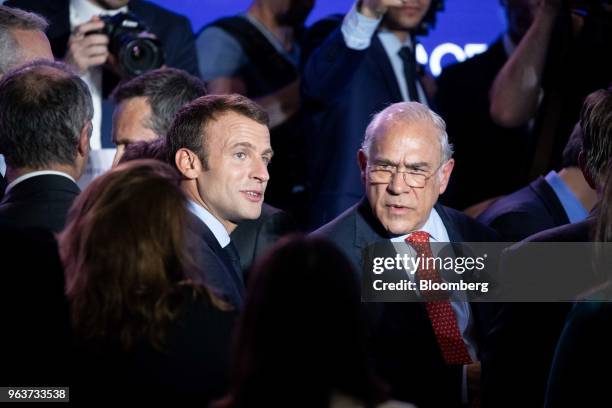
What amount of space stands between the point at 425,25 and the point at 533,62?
51cm

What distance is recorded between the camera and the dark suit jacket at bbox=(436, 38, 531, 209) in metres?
4.95

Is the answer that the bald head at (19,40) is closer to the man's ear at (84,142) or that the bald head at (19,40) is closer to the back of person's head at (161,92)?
the back of person's head at (161,92)

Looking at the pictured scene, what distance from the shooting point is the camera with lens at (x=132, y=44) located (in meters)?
4.20

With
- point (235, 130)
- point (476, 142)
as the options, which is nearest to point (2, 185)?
point (235, 130)

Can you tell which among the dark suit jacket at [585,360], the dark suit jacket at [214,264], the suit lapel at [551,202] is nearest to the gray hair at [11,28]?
the dark suit jacket at [214,264]

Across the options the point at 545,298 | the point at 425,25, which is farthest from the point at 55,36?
the point at 545,298

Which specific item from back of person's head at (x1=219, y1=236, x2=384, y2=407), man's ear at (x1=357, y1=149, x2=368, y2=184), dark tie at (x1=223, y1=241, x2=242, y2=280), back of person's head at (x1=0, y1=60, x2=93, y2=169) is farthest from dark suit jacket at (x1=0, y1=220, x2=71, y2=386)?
man's ear at (x1=357, y1=149, x2=368, y2=184)

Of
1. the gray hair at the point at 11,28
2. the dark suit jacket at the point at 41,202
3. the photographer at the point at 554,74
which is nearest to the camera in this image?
the dark suit jacket at the point at 41,202

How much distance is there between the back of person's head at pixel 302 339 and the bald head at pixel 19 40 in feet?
6.71

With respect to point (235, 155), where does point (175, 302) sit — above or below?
below

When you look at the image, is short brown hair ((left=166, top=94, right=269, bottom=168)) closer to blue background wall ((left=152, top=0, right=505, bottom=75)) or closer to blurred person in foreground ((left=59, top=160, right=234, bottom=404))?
blurred person in foreground ((left=59, top=160, right=234, bottom=404))

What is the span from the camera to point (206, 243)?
10.1 feet

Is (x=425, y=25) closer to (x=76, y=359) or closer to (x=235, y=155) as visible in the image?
(x=235, y=155)

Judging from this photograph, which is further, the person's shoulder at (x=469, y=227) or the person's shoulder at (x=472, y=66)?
the person's shoulder at (x=472, y=66)
